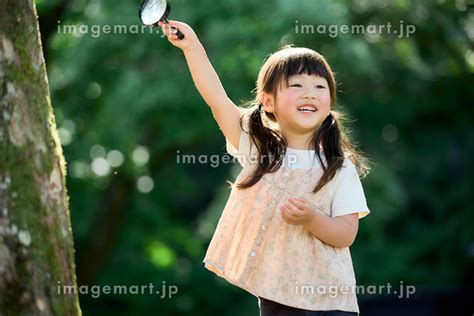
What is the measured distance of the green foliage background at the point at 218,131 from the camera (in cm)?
1066

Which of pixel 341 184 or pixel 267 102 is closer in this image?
pixel 341 184

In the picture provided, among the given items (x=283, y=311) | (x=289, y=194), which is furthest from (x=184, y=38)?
(x=283, y=311)

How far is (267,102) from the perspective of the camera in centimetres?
367

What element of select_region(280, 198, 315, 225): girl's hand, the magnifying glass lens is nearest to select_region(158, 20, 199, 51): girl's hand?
the magnifying glass lens

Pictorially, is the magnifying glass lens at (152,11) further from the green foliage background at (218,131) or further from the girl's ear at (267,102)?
the green foliage background at (218,131)

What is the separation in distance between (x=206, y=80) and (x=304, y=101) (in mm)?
394

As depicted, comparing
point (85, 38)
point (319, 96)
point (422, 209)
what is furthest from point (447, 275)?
point (319, 96)

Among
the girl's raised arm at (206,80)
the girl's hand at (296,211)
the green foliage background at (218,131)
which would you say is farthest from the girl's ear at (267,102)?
the green foliage background at (218,131)

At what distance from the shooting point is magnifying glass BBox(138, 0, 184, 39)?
3369mm

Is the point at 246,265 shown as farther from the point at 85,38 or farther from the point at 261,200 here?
the point at 85,38

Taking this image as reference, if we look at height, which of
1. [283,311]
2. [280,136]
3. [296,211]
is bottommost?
[283,311]

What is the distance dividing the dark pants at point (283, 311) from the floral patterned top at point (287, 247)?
0.08 feet

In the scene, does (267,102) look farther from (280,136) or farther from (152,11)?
(152,11)

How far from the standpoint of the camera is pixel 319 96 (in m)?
3.54
